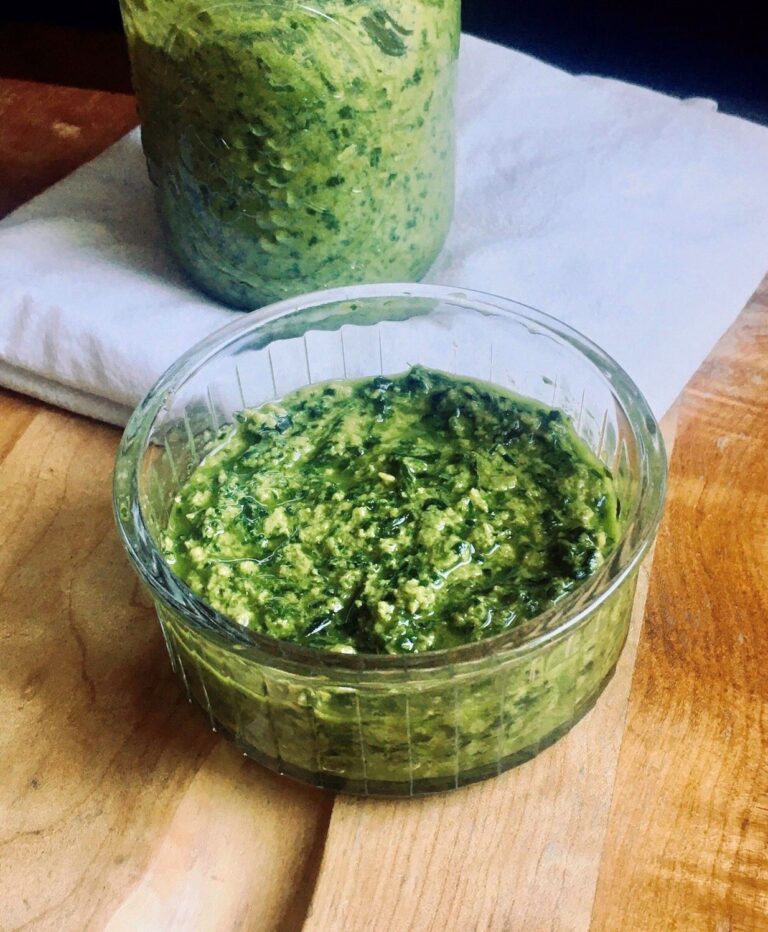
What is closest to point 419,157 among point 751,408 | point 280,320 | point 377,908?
point 280,320

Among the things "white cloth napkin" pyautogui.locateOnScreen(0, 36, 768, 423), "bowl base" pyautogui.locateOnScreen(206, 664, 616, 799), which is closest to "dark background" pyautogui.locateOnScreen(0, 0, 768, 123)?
"white cloth napkin" pyautogui.locateOnScreen(0, 36, 768, 423)

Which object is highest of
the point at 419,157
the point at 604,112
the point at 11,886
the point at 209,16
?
the point at 209,16

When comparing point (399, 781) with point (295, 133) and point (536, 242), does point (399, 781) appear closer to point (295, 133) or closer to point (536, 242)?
point (295, 133)

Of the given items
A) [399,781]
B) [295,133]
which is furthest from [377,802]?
[295,133]

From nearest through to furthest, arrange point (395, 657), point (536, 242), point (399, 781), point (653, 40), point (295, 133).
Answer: point (395, 657) < point (399, 781) < point (295, 133) < point (536, 242) < point (653, 40)

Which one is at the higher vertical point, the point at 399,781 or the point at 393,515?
the point at 393,515

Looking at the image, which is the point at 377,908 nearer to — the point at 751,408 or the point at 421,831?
the point at 421,831

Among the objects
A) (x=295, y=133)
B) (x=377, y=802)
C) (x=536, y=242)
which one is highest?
(x=295, y=133)
